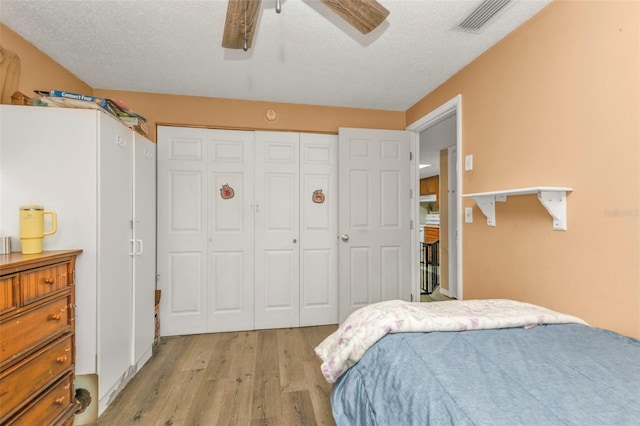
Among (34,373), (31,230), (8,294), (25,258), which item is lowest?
(34,373)

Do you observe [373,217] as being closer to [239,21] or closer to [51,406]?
[239,21]

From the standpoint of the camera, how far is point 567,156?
1.48 metres

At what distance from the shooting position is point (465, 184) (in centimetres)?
227

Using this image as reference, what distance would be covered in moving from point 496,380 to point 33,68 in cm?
317

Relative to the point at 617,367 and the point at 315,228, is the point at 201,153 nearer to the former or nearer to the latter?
the point at 315,228

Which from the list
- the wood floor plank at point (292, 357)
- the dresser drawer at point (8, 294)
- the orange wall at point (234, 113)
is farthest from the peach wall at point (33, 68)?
the wood floor plank at point (292, 357)

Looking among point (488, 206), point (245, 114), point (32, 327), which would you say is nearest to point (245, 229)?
point (245, 114)

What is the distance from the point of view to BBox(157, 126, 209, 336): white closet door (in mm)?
2807

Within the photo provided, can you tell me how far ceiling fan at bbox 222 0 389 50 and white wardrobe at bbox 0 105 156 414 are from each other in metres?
1.00

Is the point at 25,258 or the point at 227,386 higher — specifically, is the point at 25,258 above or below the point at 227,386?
above

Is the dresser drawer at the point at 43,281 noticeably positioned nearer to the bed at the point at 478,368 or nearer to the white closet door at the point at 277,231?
the bed at the point at 478,368

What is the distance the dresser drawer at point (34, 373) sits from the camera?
1.17 m

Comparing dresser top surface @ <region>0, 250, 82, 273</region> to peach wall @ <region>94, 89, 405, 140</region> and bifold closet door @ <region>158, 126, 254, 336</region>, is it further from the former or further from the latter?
peach wall @ <region>94, 89, 405, 140</region>

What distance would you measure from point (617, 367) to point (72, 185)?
2559mm
